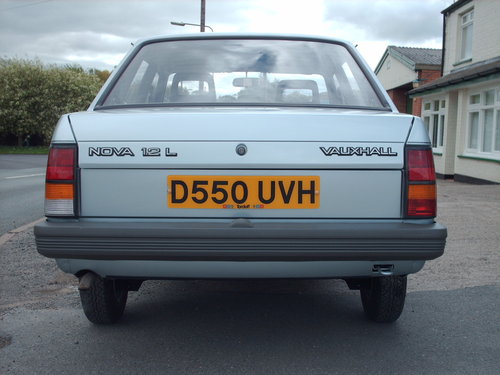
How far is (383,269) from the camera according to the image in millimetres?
2742

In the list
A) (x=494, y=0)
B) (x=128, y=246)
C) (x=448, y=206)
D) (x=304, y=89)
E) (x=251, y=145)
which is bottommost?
(x=448, y=206)

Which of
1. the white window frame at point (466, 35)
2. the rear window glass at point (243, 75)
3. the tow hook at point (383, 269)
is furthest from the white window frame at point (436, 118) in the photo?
the tow hook at point (383, 269)

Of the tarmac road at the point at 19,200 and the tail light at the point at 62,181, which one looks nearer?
the tail light at the point at 62,181

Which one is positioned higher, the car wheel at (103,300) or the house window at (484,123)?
the house window at (484,123)

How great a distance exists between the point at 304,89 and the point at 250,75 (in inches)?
14.4

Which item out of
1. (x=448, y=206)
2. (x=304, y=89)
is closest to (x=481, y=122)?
(x=448, y=206)

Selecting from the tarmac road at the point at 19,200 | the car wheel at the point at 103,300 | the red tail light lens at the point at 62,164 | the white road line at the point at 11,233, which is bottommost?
the tarmac road at the point at 19,200

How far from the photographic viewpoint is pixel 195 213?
8.78ft

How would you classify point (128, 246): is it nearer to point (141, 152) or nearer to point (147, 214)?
point (147, 214)

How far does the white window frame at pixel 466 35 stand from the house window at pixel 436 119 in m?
1.71

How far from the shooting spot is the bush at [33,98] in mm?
31969

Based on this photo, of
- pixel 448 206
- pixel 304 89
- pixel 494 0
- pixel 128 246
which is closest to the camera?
pixel 128 246

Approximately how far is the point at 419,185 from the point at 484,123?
14272 mm

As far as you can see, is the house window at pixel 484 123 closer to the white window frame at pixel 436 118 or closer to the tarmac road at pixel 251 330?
the white window frame at pixel 436 118
